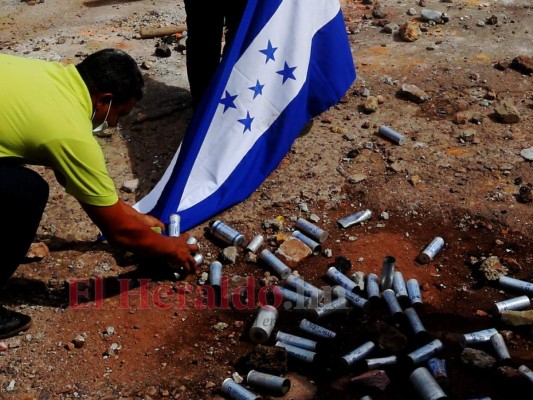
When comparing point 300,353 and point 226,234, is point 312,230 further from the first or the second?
point 300,353

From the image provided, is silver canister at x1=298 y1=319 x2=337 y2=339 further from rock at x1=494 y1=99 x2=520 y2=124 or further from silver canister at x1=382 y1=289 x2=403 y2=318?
rock at x1=494 y1=99 x2=520 y2=124

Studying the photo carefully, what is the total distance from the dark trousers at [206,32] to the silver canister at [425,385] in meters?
3.74

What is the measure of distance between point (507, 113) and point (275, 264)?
3.35 m

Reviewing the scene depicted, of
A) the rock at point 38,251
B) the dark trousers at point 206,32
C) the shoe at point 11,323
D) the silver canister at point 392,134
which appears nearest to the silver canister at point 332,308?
the shoe at point 11,323

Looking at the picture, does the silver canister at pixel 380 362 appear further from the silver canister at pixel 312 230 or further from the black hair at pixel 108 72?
the black hair at pixel 108 72

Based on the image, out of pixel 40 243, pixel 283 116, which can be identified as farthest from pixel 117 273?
pixel 283 116

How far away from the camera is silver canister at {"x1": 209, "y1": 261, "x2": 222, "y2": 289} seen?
216 inches

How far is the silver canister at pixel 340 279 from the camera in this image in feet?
17.7

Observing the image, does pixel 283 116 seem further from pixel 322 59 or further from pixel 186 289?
pixel 186 289

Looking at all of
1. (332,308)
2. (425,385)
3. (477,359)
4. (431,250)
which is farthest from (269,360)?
(431,250)

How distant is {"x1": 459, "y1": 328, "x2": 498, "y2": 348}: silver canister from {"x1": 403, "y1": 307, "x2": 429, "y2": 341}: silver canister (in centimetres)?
25

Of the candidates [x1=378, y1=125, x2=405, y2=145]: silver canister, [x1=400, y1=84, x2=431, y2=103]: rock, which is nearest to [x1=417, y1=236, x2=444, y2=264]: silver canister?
[x1=378, y1=125, x2=405, y2=145]: silver canister

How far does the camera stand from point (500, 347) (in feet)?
15.6

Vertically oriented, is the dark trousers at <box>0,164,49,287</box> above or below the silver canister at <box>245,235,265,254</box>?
above
